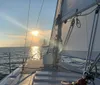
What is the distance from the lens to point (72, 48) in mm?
5797

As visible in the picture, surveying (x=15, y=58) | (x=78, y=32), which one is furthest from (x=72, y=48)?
(x=15, y=58)

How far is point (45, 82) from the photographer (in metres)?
4.29

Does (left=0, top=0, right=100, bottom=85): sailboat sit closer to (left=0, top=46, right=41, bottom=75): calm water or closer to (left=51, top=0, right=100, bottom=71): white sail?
(left=51, top=0, right=100, bottom=71): white sail

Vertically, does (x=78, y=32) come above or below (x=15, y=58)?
above

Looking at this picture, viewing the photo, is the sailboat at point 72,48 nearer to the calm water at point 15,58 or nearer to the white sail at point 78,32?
the white sail at point 78,32

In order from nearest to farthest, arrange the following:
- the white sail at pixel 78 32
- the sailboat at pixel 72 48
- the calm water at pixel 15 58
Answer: the sailboat at pixel 72 48 < the white sail at pixel 78 32 < the calm water at pixel 15 58

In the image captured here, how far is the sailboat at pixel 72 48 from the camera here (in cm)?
423

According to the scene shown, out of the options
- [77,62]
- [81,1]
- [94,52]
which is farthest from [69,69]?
[81,1]

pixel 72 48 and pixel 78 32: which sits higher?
pixel 78 32

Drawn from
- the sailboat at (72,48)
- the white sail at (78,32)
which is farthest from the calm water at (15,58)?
the white sail at (78,32)

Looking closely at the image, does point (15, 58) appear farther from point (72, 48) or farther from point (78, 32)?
point (78, 32)

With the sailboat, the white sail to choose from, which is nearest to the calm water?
the sailboat

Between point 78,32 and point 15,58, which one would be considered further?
point 15,58

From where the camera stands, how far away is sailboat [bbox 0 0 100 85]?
13.9ft
